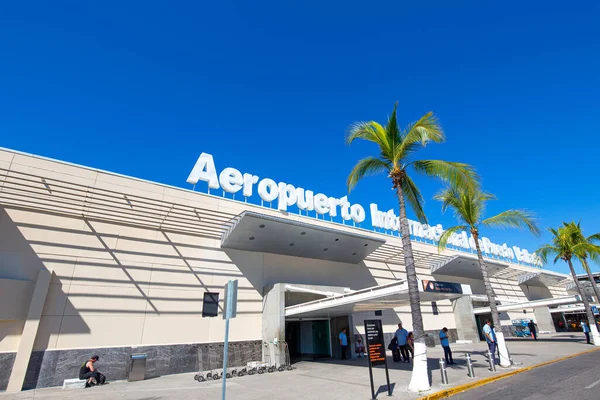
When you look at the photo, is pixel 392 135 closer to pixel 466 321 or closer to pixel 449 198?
pixel 449 198

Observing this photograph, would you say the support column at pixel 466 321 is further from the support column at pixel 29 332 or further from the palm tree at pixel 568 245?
the support column at pixel 29 332

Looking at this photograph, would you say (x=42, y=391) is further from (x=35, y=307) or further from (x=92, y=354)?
(x=35, y=307)

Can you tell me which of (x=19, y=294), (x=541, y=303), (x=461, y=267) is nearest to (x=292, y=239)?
(x=19, y=294)

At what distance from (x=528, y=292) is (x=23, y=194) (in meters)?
51.0

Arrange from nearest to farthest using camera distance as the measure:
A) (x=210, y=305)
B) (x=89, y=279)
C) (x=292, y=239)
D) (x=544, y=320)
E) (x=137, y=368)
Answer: (x=137, y=368) → (x=89, y=279) → (x=210, y=305) → (x=292, y=239) → (x=544, y=320)

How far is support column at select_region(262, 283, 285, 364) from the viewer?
1580 centimetres

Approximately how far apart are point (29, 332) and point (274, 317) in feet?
33.5

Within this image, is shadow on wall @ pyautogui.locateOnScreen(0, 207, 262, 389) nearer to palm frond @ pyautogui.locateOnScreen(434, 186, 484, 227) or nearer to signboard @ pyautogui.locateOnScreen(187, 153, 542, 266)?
signboard @ pyautogui.locateOnScreen(187, 153, 542, 266)

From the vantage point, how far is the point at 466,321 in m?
27.7

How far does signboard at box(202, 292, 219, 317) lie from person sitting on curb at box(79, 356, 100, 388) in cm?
514

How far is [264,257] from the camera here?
18922mm

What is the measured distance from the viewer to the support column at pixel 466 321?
27.6 metres

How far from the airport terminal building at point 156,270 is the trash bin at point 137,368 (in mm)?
1039

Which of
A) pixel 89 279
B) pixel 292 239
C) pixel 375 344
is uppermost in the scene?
pixel 292 239
